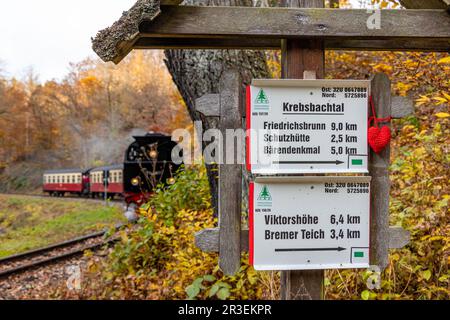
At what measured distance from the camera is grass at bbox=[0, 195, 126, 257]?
13623 mm

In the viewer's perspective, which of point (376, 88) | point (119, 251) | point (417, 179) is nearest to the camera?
point (376, 88)

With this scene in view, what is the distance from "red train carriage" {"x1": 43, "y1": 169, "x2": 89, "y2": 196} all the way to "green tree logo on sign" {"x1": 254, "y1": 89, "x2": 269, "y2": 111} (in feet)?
78.9

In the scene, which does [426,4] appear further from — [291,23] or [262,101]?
[262,101]

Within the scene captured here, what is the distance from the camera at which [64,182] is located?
26953 mm

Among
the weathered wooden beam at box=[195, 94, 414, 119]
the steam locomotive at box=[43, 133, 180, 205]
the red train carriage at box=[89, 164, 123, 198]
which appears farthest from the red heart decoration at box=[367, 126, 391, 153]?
the red train carriage at box=[89, 164, 123, 198]

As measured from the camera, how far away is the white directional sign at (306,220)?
2465 millimetres

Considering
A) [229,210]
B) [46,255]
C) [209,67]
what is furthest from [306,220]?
[46,255]

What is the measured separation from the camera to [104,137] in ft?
129

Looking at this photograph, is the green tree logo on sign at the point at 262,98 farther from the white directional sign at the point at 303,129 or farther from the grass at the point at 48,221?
the grass at the point at 48,221

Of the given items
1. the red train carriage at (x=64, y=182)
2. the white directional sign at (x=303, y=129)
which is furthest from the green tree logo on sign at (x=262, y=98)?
the red train carriage at (x=64, y=182)

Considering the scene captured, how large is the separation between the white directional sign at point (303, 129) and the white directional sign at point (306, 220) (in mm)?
95

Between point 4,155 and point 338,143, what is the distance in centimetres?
3985

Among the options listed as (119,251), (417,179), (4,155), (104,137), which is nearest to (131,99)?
(104,137)

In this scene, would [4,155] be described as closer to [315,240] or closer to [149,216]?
[149,216]
